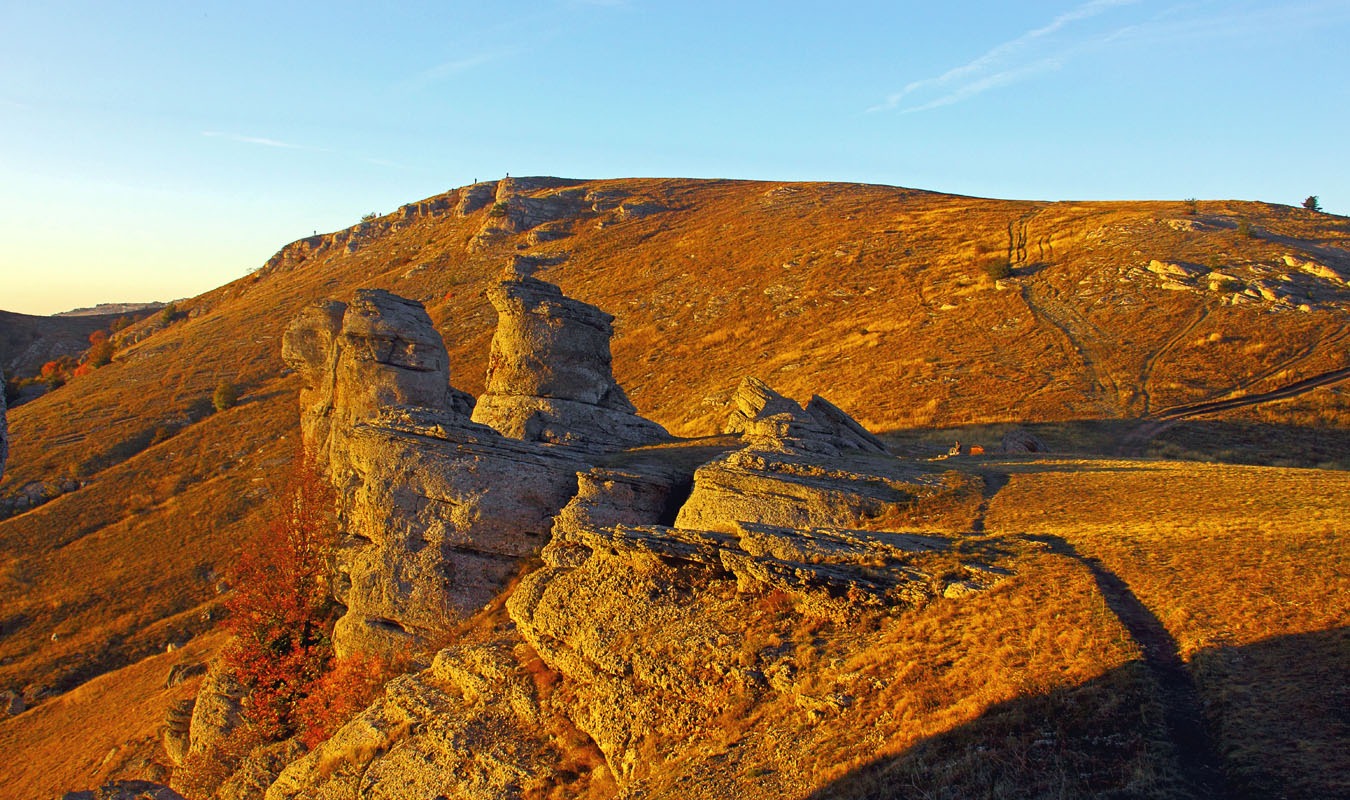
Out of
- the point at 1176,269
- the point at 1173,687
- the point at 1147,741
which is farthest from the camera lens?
the point at 1176,269

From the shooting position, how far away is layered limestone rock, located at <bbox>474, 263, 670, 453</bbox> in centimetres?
3075

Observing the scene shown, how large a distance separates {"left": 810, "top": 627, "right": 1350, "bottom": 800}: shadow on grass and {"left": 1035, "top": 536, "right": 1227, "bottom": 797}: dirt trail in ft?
0.21

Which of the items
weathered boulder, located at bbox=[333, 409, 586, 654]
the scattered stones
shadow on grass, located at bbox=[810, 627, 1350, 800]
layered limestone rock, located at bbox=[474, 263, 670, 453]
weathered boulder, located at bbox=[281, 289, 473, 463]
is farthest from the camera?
the scattered stones

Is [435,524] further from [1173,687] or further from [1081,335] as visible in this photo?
[1081,335]

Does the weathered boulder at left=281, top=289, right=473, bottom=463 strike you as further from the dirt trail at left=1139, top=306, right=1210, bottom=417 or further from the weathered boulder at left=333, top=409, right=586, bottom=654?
the dirt trail at left=1139, top=306, right=1210, bottom=417

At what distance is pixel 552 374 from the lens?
3247cm

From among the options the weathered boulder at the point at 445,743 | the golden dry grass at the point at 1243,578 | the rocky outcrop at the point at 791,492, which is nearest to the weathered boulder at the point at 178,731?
the weathered boulder at the point at 445,743

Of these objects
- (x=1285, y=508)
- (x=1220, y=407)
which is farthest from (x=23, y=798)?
(x=1220, y=407)

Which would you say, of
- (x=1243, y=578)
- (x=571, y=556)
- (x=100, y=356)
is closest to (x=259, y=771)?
(x=571, y=556)

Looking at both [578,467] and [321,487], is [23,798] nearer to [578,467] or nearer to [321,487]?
[321,487]

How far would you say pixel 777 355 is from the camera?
2447 inches

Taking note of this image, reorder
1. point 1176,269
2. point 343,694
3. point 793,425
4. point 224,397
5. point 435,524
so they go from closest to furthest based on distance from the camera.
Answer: point 343,694
point 435,524
point 793,425
point 1176,269
point 224,397

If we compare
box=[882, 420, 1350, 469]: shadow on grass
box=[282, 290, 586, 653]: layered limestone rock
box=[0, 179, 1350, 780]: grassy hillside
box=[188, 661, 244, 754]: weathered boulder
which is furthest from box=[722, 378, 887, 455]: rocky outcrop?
box=[188, 661, 244, 754]: weathered boulder

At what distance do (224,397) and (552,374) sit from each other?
52583 mm
